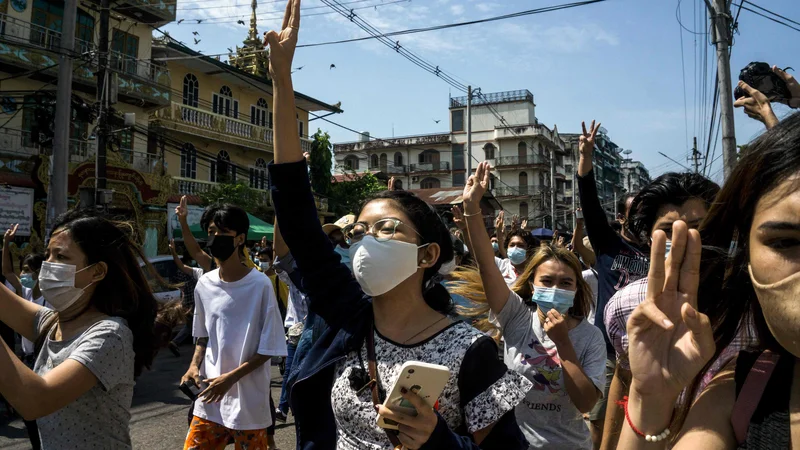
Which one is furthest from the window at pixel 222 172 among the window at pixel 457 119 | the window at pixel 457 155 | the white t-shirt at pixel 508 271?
the window at pixel 457 119

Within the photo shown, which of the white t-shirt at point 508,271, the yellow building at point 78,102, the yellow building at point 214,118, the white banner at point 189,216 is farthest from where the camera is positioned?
the yellow building at point 214,118

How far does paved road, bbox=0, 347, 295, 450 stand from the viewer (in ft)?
19.4

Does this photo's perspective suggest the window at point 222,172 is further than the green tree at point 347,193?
No

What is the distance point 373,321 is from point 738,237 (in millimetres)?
1184

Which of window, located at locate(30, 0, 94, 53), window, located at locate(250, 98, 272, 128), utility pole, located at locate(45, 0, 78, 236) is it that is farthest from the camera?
window, located at locate(250, 98, 272, 128)

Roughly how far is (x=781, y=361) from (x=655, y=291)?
0.29 meters

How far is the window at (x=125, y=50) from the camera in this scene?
2156cm

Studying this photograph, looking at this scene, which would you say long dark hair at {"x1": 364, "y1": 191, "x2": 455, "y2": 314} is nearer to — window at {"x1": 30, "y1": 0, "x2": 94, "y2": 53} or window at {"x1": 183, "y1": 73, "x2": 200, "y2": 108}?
window at {"x1": 30, "y1": 0, "x2": 94, "y2": 53}

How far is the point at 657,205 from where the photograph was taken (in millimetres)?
3279

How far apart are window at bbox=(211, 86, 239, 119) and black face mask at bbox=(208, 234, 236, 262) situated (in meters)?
24.7

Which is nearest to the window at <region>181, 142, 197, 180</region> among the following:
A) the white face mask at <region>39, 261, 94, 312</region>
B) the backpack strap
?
the white face mask at <region>39, 261, 94, 312</region>

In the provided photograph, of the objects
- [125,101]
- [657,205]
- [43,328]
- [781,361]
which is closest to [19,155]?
[125,101]

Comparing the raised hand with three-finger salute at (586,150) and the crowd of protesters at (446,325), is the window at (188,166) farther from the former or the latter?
the raised hand with three-finger salute at (586,150)

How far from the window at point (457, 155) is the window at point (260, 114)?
38301mm
